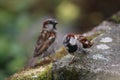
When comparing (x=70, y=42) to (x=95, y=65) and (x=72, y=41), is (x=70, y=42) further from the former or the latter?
(x=95, y=65)

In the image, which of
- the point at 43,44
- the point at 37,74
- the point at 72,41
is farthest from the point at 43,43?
the point at 72,41

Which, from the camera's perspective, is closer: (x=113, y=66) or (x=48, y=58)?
(x=113, y=66)

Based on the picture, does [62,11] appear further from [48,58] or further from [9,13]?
[48,58]

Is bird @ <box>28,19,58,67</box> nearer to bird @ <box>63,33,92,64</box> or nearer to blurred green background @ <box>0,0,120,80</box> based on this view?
bird @ <box>63,33,92,64</box>

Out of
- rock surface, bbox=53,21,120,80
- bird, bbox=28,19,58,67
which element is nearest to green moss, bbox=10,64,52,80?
rock surface, bbox=53,21,120,80

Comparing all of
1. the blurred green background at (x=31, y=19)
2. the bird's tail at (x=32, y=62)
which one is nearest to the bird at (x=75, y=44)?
the bird's tail at (x=32, y=62)

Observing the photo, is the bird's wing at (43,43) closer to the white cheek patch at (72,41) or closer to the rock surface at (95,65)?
the rock surface at (95,65)

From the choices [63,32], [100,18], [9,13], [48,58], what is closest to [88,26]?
[100,18]
